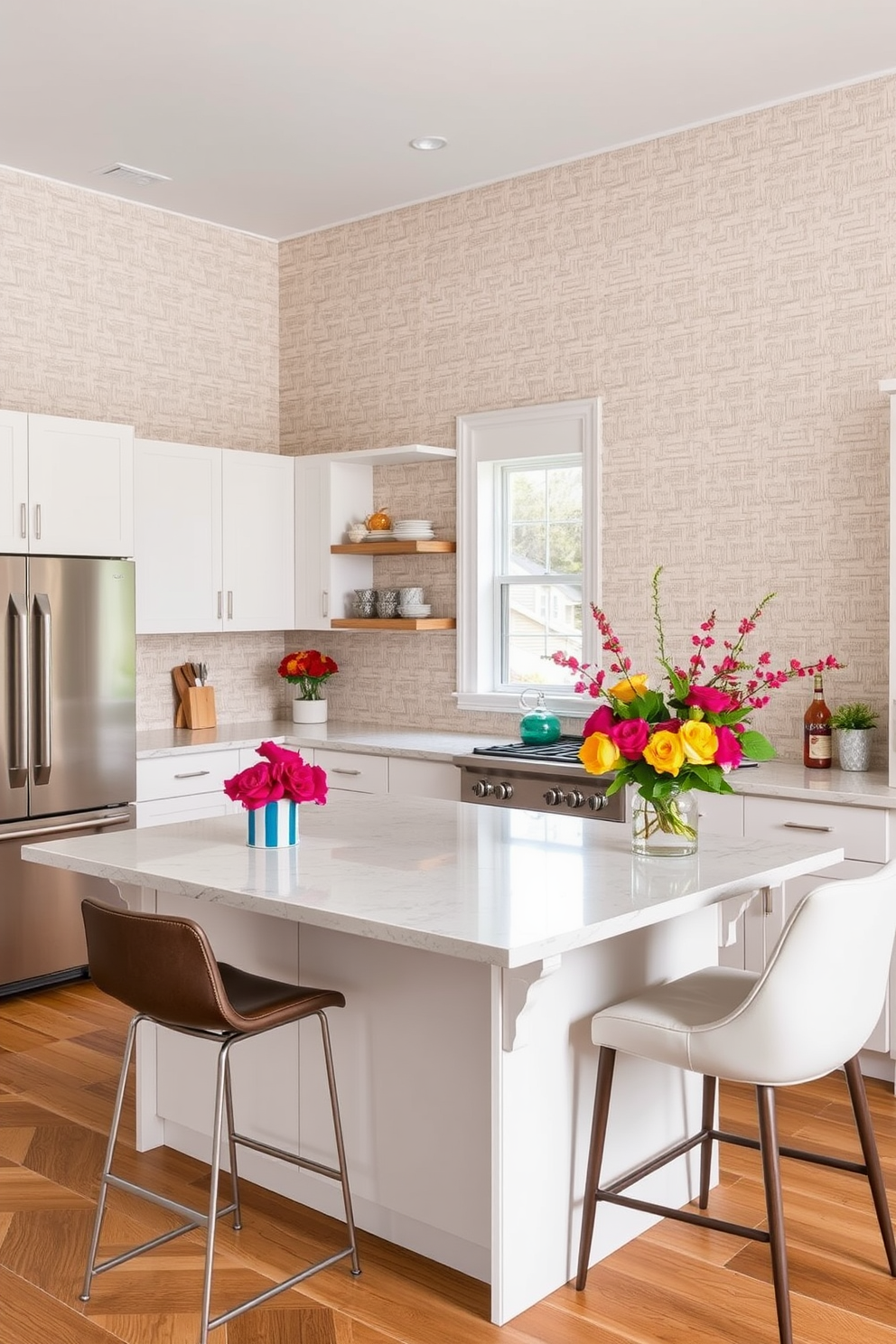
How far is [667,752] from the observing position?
109 inches

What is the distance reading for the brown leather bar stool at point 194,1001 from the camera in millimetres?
2453

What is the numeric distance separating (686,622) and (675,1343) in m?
2.80

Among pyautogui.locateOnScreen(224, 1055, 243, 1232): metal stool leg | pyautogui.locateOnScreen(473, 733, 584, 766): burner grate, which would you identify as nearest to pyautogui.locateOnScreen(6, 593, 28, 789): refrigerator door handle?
pyautogui.locateOnScreen(473, 733, 584, 766): burner grate

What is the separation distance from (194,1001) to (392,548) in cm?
330

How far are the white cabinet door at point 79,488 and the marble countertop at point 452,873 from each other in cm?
178

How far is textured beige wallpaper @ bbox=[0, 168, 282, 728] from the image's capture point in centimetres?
523

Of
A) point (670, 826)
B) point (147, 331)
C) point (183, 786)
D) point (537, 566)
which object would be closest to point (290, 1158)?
point (670, 826)

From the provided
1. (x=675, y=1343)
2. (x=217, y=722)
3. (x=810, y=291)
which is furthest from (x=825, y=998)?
(x=217, y=722)

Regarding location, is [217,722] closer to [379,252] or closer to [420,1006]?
[379,252]

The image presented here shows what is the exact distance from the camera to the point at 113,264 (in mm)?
5547

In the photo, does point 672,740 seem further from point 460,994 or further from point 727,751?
point 460,994

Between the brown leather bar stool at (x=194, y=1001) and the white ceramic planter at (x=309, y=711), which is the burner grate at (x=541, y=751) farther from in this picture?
the brown leather bar stool at (x=194, y=1001)

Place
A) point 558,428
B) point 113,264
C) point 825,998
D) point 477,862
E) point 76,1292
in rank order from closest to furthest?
point 825,998 < point 76,1292 < point 477,862 < point 558,428 < point 113,264

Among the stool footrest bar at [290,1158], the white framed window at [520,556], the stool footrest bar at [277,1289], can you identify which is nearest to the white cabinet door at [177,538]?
the white framed window at [520,556]
